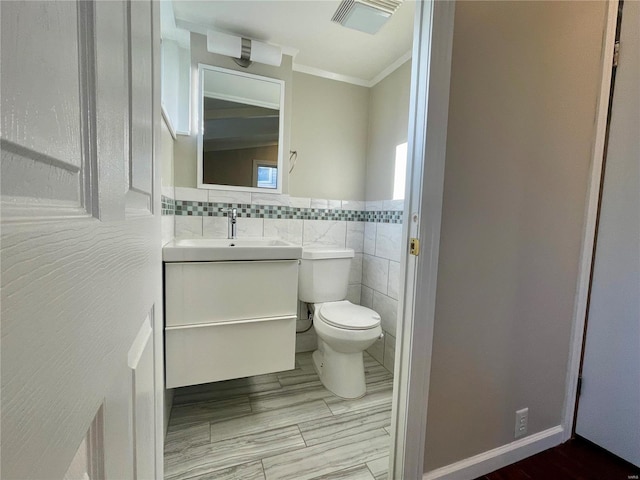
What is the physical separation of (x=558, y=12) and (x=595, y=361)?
1.47 metres

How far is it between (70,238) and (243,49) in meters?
1.92

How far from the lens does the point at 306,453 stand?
1228 millimetres

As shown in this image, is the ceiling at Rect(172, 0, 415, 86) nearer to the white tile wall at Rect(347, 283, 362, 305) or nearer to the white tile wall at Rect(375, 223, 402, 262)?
the white tile wall at Rect(375, 223, 402, 262)

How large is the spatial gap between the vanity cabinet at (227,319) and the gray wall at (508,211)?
0.74 meters

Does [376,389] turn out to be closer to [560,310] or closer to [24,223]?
[560,310]

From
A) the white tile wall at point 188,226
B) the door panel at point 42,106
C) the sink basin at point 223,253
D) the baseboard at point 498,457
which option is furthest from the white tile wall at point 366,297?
the door panel at point 42,106

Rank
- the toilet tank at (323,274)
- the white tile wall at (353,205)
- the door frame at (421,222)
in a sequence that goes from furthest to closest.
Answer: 1. the white tile wall at (353,205)
2. the toilet tank at (323,274)
3. the door frame at (421,222)

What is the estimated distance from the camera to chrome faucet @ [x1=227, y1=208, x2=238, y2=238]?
1749mm

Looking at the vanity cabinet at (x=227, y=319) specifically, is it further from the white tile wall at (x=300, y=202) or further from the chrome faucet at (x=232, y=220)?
the white tile wall at (x=300, y=202)

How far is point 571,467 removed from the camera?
115 centimetres

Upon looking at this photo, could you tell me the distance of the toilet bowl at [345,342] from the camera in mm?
1532

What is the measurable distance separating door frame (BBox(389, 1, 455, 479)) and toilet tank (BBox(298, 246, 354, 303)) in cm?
93

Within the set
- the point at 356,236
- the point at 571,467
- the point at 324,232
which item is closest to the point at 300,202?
the point at 324,232

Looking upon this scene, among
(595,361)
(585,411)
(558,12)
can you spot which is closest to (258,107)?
(558,12)
